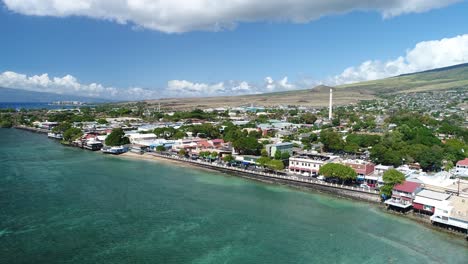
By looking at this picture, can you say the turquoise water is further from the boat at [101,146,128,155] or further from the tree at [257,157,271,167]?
the boat at [101,146,128,155]

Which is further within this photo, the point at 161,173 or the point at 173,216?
the point at 161,173

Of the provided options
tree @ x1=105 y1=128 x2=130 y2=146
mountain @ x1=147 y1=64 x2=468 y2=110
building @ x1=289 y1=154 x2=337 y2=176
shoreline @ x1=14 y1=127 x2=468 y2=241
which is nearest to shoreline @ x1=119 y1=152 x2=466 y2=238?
shoreline @ x1=14 y1=127 x2=468 y2=241

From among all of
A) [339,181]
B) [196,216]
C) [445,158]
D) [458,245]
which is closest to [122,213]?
[196,216]

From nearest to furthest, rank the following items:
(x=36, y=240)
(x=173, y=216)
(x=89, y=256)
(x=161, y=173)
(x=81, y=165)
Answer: (x=89, y=256)
(x=36, y=240)
(x=173, y=216)
(x=161, y=173)
(x=81, y=165)

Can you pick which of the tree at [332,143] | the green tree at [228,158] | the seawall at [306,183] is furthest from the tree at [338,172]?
the tree at [332,143]

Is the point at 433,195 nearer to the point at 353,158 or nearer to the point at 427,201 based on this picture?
the point at 427,201

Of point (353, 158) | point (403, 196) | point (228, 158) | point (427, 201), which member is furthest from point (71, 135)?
point (427, 201)

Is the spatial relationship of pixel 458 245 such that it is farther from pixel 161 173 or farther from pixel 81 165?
pixel 81 165
